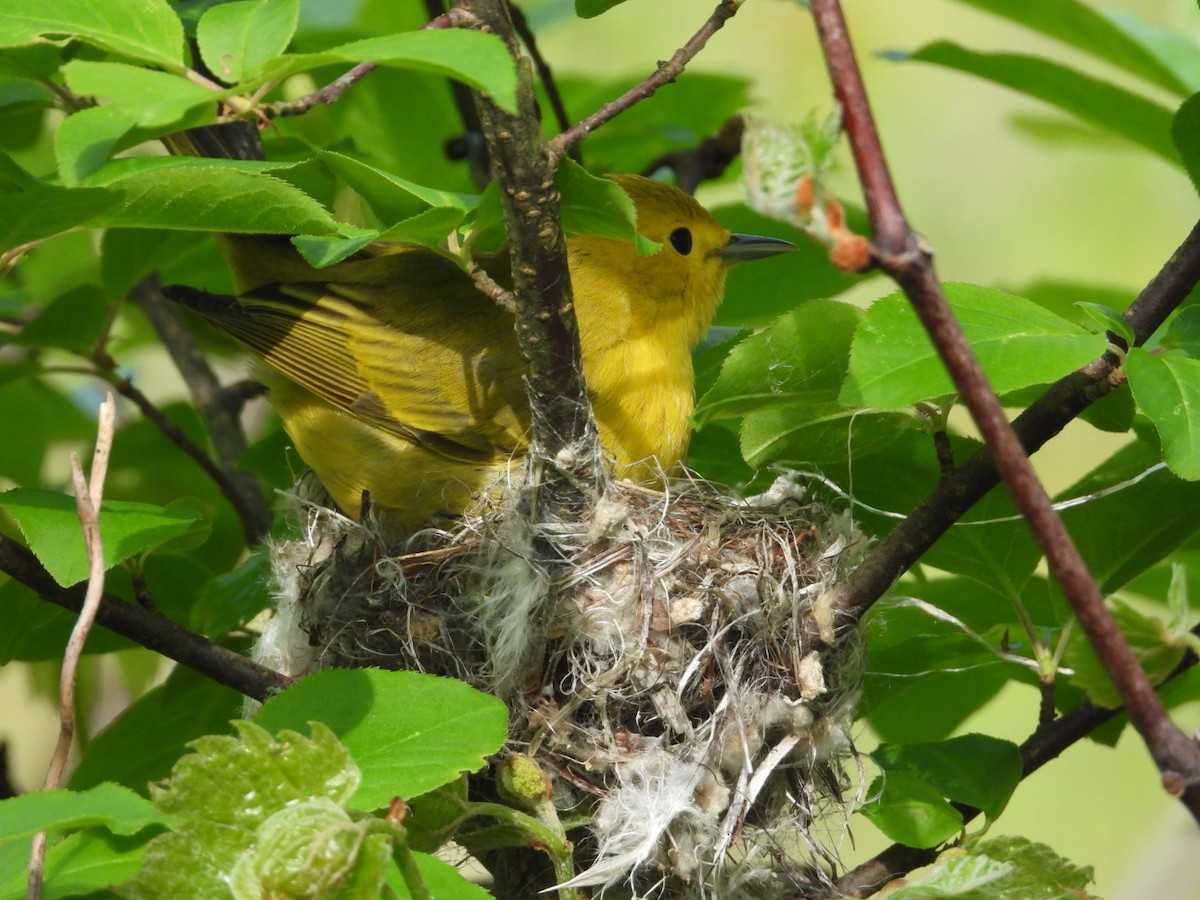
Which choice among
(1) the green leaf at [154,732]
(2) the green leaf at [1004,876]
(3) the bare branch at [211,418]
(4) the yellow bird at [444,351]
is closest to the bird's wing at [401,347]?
(4) the yellow bird at [444,351]

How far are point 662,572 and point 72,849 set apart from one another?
4.98 ft

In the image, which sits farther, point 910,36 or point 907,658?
point 910,36

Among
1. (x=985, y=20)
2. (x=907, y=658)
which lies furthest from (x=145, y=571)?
(x=985, y=20)

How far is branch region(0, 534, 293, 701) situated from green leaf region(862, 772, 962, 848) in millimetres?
1096

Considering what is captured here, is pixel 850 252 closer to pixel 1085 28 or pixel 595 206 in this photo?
pixel 595 206

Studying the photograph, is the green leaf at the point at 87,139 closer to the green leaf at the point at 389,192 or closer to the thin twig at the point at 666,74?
the green leaf at the point at 389,192

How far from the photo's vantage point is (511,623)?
111 inches

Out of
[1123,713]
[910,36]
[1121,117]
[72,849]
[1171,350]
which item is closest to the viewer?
[72,849]

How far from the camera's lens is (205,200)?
202cm

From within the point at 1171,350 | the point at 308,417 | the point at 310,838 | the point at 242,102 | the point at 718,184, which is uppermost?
the point at 242,102

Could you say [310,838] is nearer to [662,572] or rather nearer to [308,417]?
[662,572]

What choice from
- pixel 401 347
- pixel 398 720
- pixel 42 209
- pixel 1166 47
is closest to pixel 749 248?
pixel 401 347

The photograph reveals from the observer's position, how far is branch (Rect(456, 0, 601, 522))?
5.90ft

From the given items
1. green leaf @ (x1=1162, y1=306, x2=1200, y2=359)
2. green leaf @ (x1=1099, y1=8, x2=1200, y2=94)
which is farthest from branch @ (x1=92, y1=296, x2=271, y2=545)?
green leaf @ (x1=1099, y1=8, x2=1200, y2=94)
